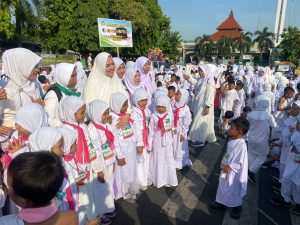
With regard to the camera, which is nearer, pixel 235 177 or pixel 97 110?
pixel 97 110

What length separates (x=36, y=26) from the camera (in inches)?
962

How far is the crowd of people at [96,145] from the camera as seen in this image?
153 centimetres

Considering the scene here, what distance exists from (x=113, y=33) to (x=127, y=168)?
16275mm

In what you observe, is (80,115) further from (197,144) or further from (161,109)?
(197,144)

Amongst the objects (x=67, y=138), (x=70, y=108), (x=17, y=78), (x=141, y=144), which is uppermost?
(x=17, y=78)

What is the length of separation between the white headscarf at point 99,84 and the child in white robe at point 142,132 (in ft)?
1.38

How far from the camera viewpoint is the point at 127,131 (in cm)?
391

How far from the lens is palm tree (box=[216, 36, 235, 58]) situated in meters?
54.6

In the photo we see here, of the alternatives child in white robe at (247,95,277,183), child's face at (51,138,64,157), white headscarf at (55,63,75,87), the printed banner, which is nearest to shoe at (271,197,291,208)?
child in white robe at (247,95,277,183)

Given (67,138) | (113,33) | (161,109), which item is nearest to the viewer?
(67,138)

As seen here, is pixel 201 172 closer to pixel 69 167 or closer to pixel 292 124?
pixel 292 124

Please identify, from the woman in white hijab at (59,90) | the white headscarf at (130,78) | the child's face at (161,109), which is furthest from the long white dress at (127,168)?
the white headscarf at (130,78)

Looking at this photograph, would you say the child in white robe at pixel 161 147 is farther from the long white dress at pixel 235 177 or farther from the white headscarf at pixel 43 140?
the white headscarf at pixel 43 140

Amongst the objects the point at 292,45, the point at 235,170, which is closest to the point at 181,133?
the point at 235,170
